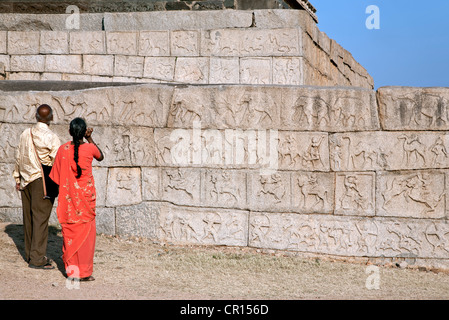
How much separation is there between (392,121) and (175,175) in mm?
2846

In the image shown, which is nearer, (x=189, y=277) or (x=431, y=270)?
(x=189, y=277)

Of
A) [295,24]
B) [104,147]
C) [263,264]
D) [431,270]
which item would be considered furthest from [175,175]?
[295,24]

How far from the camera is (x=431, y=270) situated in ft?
24.1

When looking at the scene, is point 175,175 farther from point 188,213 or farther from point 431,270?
point 431,270

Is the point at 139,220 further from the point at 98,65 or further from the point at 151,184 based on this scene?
the point at 98,65

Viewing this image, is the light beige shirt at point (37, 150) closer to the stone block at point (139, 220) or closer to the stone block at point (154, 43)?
the stone block at point (139, 220)

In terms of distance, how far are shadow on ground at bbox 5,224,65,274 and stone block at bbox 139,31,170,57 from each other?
14.3ft

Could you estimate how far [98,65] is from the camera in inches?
450

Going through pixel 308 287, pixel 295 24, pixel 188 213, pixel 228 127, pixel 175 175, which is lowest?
pixel 308 287

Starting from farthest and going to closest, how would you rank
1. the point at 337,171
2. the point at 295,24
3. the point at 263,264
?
the point at 295,24
the point at 337,171
the point at 263,264

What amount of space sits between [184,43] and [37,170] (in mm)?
5310

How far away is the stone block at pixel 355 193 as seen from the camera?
7.55 metres

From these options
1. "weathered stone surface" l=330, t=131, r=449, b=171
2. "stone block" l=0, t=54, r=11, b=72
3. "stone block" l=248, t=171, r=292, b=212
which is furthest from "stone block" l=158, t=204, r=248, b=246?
"stone block" l=0, t=54, r=11, b=72

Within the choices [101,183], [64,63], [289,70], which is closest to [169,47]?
[64,63]
